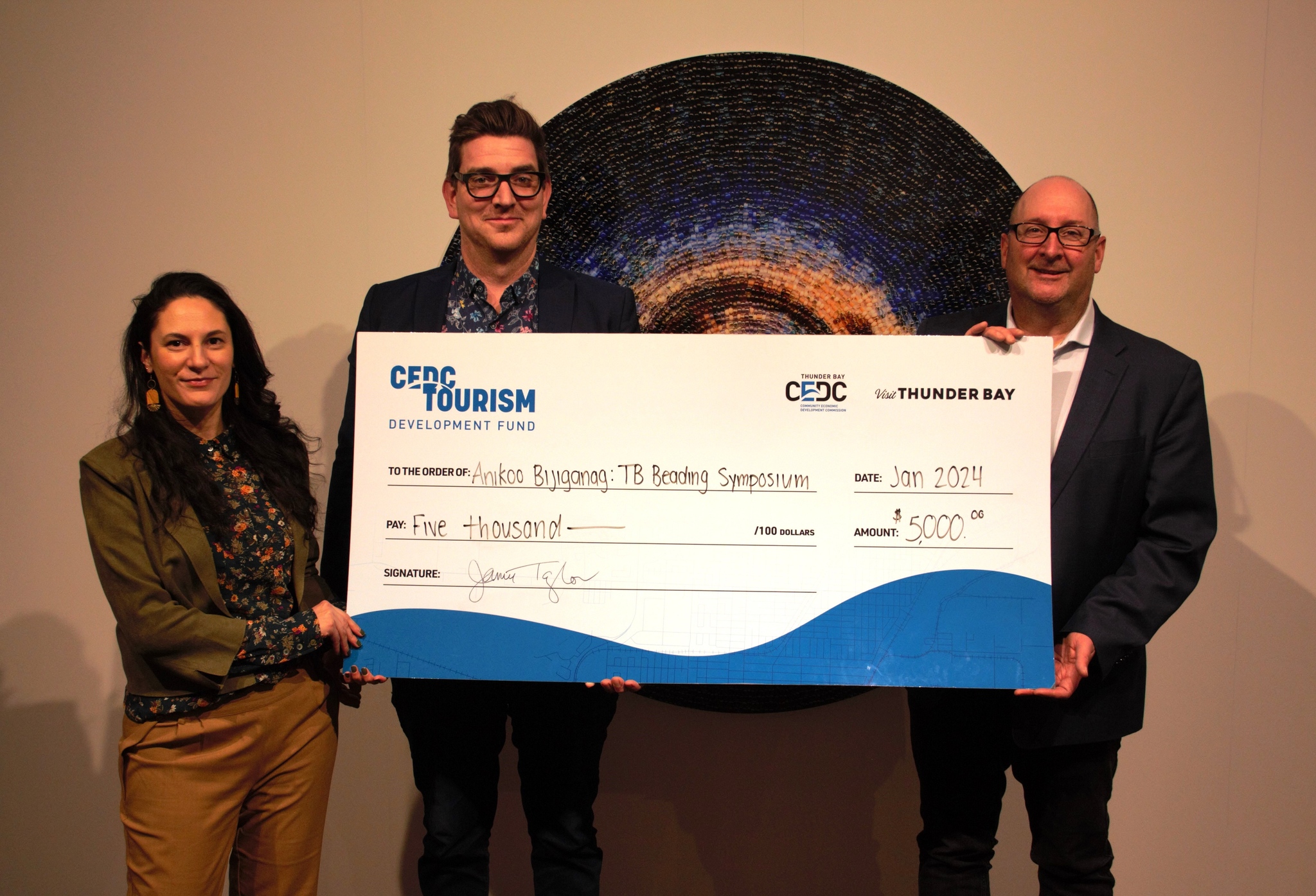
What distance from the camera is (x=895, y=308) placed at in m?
1.83

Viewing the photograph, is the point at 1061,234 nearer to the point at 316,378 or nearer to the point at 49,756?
the point at 316,378

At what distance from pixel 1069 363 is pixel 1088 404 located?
0.30ft

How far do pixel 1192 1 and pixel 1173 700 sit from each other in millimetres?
1687

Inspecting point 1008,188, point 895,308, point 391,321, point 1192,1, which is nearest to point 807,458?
point 895,308

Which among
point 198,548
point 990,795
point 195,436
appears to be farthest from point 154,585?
point 990,795

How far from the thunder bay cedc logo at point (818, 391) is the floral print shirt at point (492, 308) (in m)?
0.50

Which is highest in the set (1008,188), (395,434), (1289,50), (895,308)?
(1289,50)

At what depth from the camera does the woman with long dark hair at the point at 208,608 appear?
1.25 metres

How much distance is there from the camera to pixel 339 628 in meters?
1.36

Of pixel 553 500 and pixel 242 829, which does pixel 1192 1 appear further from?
pixel 242 829

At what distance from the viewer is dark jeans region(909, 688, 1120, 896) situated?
1.45 meters

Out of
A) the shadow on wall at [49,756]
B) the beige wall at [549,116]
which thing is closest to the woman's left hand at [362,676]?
the beige wall at [549,116]

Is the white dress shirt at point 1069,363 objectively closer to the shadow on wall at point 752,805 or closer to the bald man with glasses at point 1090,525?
the bald man with glasses at point 1090,525

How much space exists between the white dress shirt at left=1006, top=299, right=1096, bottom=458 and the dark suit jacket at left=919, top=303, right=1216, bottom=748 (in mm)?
22
